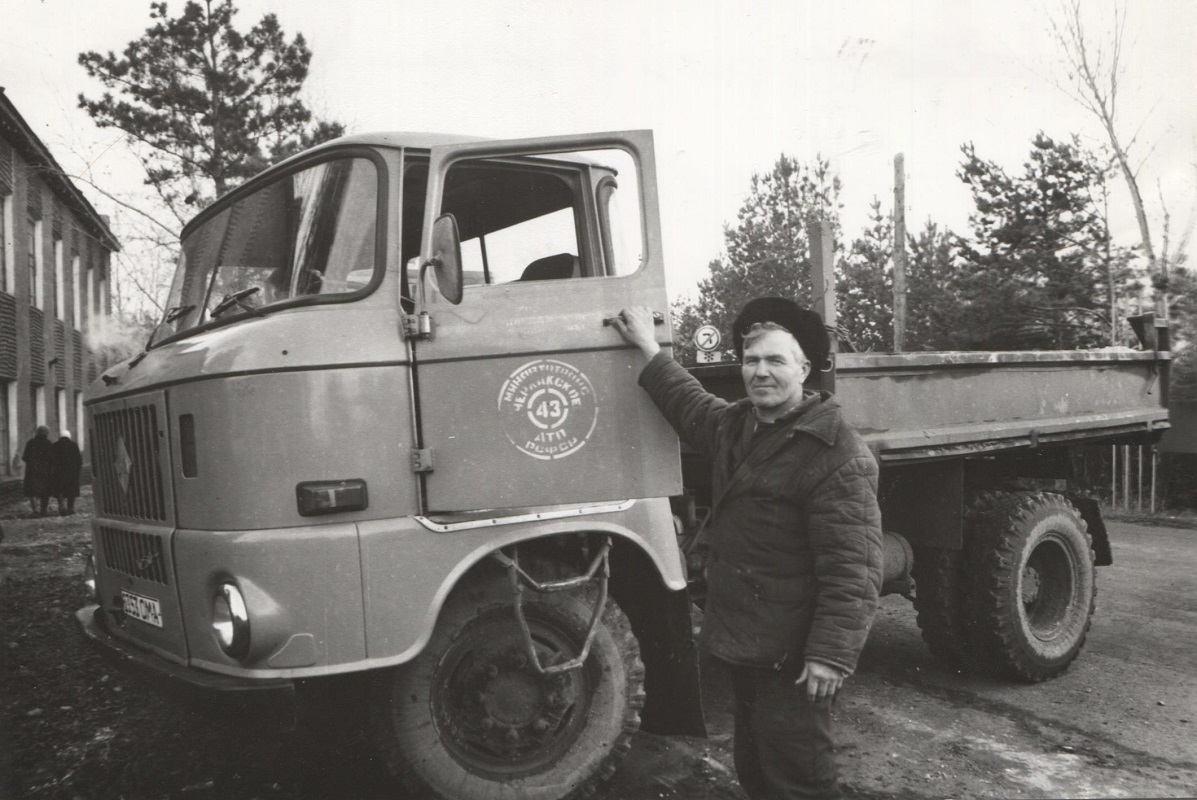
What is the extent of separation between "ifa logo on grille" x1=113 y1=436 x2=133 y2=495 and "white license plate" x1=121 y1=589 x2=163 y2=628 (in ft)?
1.35

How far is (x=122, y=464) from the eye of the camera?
3.67m

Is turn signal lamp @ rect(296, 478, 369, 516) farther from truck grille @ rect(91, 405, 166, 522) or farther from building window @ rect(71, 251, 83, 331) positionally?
building window @ rect(71, 251, 83, 331)

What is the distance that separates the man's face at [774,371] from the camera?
284 cm

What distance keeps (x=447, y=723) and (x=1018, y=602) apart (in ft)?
10.7

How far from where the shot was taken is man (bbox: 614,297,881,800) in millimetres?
2609

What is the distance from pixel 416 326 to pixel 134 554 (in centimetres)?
146

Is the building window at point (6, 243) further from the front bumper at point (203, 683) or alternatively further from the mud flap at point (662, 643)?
the mud flap at point (662, 643)

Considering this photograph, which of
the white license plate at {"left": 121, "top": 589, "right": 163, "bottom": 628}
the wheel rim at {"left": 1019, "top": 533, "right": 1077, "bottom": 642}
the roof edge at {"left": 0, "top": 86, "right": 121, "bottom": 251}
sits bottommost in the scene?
the wheel rim at {"left": 1019, "top": 533, "right": 1077, "bottom": 642}

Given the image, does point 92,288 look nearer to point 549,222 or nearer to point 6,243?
point 6,243

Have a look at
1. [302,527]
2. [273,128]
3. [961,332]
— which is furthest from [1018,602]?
[961,332]

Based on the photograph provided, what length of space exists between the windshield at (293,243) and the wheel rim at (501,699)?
51.4 inches

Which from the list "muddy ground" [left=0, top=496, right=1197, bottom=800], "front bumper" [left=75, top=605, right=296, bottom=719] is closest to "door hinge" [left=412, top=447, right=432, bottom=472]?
"front bumper" [left=75, top=605, right=296, bottom=719]

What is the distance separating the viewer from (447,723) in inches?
128

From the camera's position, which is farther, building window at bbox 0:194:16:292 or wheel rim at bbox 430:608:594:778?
building window at bbox 0:194:16:292
